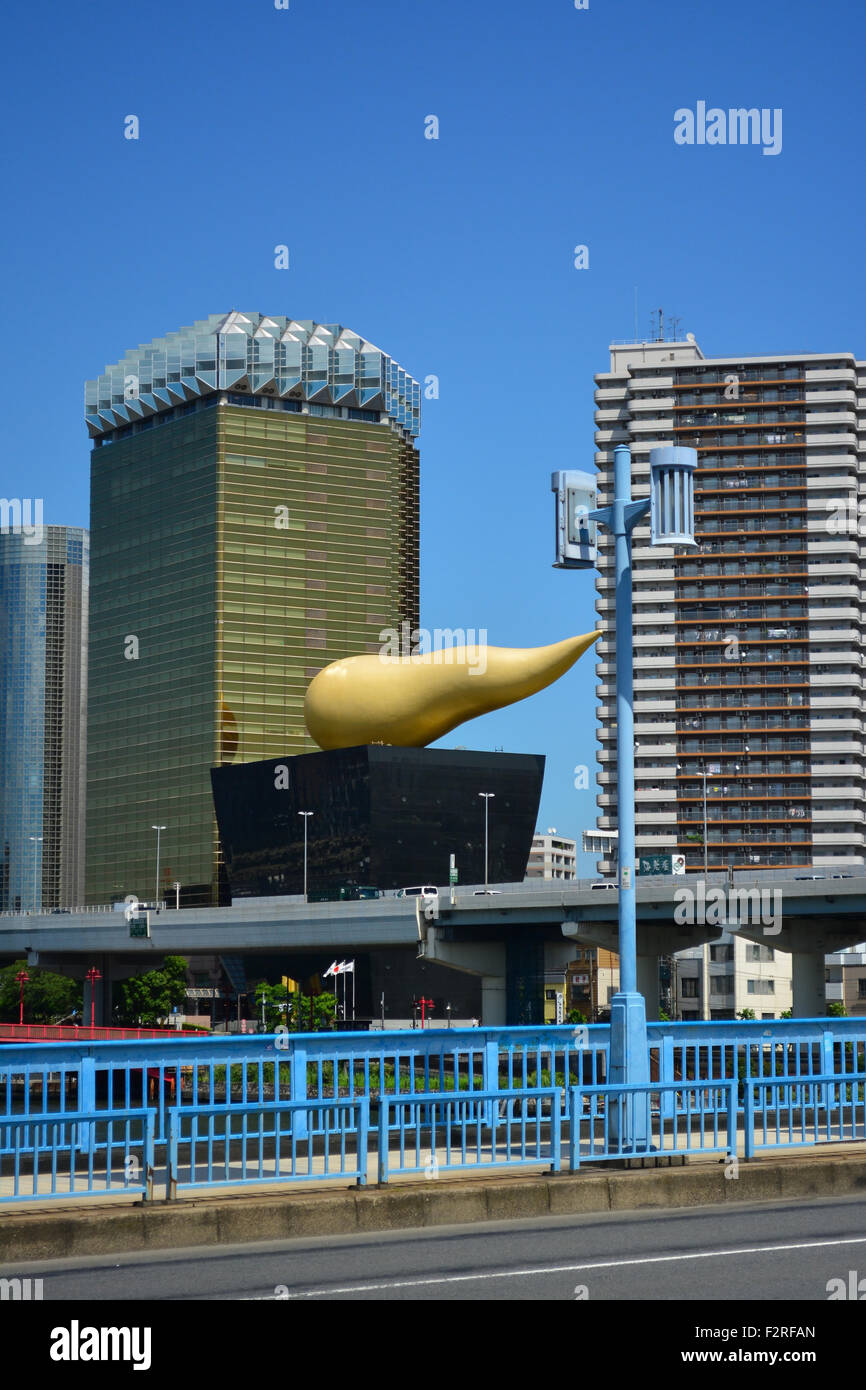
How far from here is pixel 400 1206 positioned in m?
16.2

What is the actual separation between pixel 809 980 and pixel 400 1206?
60.4 m

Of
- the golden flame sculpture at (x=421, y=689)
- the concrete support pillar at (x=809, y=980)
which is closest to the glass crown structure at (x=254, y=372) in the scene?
the golden flame sculpture at (x=421, y=689)

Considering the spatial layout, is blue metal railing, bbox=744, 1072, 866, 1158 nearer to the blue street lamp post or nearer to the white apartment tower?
the blue street lamp post

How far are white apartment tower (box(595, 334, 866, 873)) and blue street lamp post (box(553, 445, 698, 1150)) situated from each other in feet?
373

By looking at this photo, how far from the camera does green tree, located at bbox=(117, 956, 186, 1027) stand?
11238 centimetres

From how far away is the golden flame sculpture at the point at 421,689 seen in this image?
8562 centimetres

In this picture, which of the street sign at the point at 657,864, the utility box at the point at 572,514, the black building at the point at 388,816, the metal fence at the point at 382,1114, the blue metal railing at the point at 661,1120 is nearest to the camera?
the metal fence at the point at 382,1114

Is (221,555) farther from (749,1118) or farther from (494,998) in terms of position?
(749,1118)

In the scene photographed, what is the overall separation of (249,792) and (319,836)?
28.3 ft

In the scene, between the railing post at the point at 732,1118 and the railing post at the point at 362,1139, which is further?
the railing post at the point at 732,1118

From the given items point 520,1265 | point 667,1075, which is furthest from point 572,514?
point 520,1265

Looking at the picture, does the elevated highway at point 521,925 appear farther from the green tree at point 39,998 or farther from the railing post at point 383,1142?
the railing post at point 383,1142

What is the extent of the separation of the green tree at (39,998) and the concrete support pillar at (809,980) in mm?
70174
